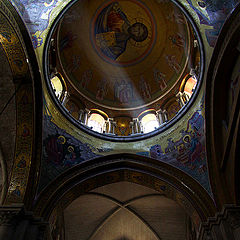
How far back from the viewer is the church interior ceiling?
9531 millimetres

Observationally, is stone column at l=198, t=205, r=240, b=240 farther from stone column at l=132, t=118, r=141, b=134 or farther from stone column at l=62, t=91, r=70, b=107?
stone column at l=62, t=91, r=70, b=107

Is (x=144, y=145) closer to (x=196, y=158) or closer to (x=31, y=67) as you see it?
(x=196, y=158)

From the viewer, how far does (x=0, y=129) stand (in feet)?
31.8

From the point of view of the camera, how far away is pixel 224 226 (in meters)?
7.84

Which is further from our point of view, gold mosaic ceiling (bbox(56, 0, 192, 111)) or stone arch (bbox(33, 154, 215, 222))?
gold mosaic ceiling (bbox(56, 0, 192, 111))

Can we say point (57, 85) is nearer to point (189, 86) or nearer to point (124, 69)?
point (124, 69)

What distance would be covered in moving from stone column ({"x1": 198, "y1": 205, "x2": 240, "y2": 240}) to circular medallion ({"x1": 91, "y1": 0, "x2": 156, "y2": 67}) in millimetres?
10606

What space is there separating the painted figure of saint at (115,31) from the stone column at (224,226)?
11.0 m

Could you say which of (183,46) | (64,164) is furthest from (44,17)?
(183,46)

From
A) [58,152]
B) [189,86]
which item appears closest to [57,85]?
[58,152]

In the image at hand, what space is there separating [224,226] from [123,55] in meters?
11.5

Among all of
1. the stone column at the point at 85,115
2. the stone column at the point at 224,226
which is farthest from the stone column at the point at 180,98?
the stone column at the point at 224,226

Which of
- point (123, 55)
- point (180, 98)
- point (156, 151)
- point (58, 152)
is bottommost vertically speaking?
point (58, 152)

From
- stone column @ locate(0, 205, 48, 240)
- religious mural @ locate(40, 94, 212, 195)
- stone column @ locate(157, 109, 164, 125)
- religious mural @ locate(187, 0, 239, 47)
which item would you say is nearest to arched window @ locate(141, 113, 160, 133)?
stone column @ locate(157, 109, 164, 125)
